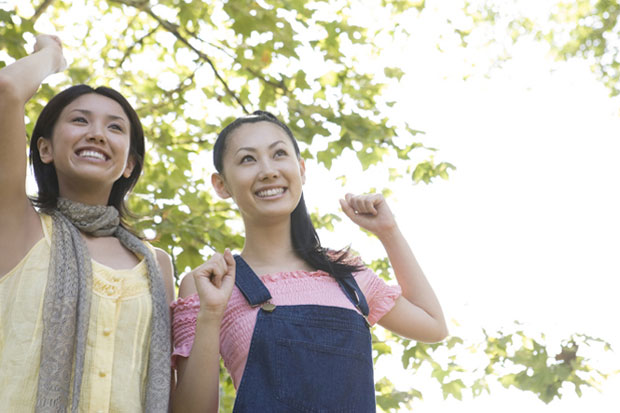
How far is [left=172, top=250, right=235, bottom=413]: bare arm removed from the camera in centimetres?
171

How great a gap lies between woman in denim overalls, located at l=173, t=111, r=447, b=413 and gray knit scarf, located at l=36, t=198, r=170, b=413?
79 millimetres

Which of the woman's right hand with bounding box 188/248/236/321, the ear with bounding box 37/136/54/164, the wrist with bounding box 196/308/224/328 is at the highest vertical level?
the ear with bounding box 37/136/54/164

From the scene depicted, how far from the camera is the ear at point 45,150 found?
6.54 feet

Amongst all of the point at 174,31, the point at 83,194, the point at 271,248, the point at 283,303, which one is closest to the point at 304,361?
the point at 283,303

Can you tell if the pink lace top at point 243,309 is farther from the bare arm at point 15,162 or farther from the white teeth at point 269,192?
the bare arm at point 15,162

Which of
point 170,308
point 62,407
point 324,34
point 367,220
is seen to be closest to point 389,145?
point 324,34

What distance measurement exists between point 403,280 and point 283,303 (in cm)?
47

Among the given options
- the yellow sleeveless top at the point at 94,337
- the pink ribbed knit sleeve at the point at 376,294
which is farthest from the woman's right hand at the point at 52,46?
the pink ribbed knit sleeve at the point at 376,294

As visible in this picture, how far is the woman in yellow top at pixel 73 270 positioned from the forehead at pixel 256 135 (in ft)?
1.01

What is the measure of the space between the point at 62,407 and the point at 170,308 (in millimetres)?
432

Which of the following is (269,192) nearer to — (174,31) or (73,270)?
(73,270)

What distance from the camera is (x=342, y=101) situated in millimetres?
4113

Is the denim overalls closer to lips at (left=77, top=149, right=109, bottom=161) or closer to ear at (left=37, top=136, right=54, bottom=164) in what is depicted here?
lips at (left=77, top=149, right=109, bottom=161)

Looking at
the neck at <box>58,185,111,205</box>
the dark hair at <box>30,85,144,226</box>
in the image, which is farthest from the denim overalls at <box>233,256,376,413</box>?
the dark hair at <box>30,85,144,226</box>
